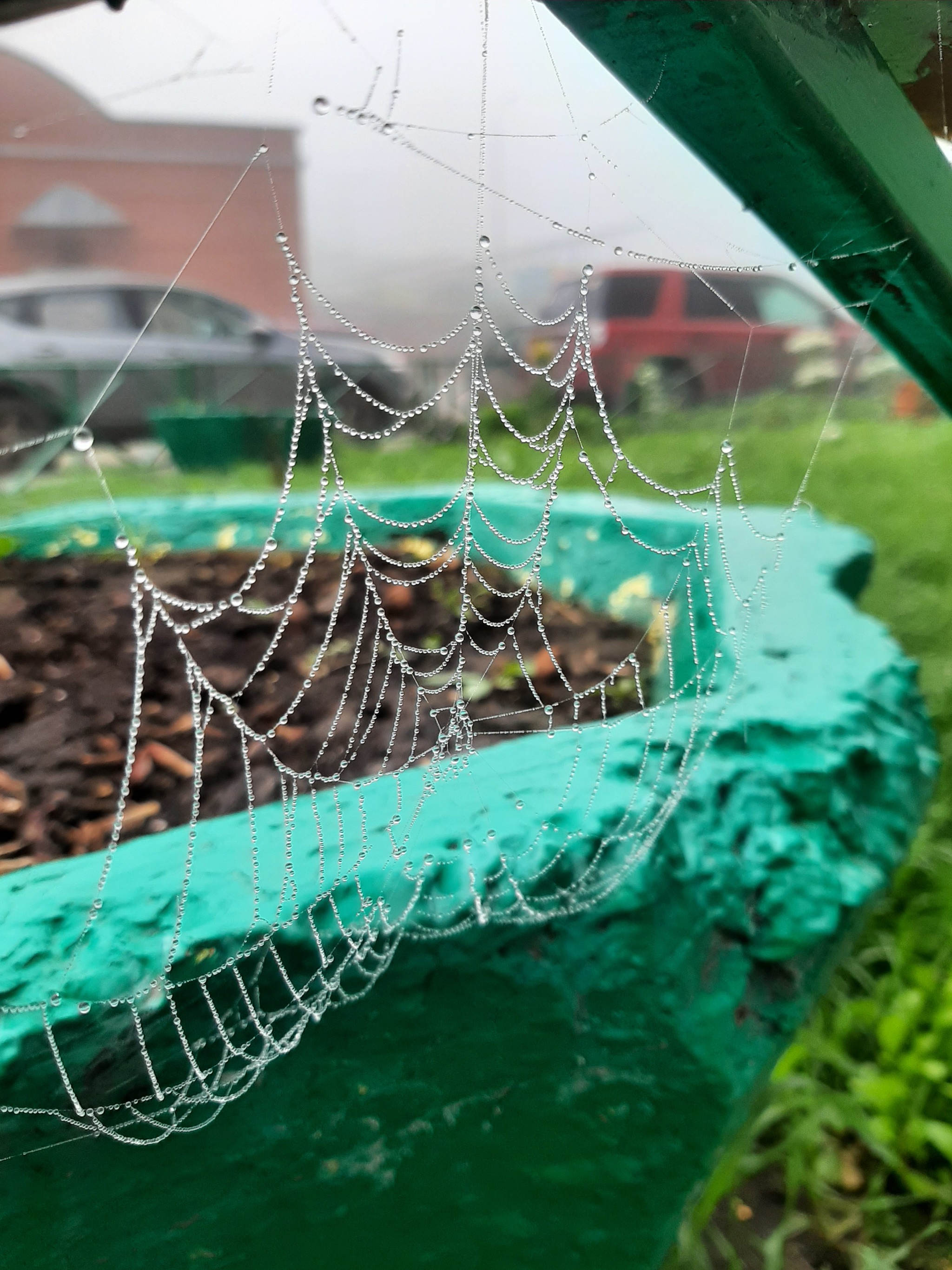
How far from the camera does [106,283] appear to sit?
30 centimetres

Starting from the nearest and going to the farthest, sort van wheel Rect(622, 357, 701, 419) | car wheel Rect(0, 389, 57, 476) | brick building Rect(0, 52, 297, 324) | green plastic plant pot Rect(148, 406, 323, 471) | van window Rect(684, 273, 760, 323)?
brick building Rect(0, 52, 297, 324), car wheel Rect(0, 389, 57, 476), green plastic plant pot Rect(148, 406, 323, 471), van window Rect(684, 273, 760, 323), van wheel Rect(622, 357, 701, 419)

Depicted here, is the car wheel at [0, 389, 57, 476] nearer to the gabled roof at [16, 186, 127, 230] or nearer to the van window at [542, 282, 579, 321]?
the gabled roof at [16, 186, 127, 230]

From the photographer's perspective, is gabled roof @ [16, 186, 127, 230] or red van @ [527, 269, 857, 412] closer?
gabled roof @ [16, 186, 127, 230]

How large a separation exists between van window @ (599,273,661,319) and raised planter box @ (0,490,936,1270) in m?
0.31

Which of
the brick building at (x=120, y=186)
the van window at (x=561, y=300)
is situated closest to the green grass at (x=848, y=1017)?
the van window at (x=561, y=300)

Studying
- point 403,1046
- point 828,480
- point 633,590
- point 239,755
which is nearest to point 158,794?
point 239,755

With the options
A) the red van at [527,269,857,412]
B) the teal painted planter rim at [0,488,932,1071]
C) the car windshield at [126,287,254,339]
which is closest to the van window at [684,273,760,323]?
the red van at [527,269,857,412]

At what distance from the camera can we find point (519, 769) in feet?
1.84

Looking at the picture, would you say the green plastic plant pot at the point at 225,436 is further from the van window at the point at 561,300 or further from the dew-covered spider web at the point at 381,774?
the van window at the point at 561,300

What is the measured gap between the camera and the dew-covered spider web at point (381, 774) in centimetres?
38

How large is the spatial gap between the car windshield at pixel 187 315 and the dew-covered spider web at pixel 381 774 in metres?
0.03

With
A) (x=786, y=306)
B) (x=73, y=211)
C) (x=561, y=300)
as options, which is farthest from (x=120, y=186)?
(x=786, y=306)

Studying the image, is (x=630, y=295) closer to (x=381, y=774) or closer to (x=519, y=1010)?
(x=381, y=774)

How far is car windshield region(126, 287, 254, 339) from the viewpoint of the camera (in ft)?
1.03
